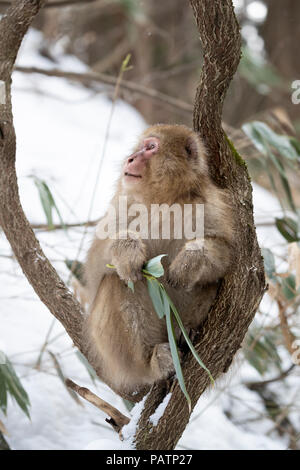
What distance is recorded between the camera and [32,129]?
23.6ft

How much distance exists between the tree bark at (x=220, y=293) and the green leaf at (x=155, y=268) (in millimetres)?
342

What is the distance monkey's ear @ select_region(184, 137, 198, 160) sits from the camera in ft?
8.87

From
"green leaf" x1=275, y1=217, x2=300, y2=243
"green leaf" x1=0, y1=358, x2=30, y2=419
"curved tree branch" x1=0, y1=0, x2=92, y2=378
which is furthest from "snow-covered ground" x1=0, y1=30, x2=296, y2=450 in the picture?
"curved tree branch" x1=0, y1=0, x2=92, y2=378

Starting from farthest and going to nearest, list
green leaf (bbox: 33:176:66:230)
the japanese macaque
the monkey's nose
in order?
1. green leaf (bbox: 33:176:66:230)
2. the monkey's nose
3. the japanese macaque

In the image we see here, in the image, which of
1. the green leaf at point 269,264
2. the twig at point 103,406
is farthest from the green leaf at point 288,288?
the twig at point 103,406

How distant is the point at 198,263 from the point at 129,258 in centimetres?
27

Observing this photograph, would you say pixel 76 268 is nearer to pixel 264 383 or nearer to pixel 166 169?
pixel 166 169

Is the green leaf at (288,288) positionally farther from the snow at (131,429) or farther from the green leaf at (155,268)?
the green leaf at (155,268)

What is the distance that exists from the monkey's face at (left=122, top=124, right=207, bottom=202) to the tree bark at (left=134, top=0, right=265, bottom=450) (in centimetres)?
18

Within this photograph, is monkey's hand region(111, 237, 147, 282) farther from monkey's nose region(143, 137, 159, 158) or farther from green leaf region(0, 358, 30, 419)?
green leaf region(0, 358, 30, 419)

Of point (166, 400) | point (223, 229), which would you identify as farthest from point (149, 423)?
point (223, 229)

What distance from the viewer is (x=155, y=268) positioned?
2.27 meters

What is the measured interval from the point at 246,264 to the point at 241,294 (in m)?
0.12

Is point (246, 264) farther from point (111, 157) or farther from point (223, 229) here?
point (111, 157)
